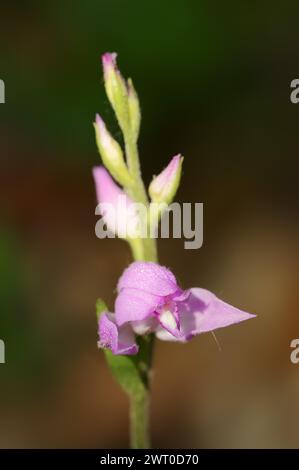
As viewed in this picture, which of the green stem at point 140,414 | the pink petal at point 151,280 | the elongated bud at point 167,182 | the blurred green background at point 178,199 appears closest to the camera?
the pink petal at point 151,280

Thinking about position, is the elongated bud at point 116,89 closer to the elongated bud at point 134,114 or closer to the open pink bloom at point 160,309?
the elongated bud at point 134,114

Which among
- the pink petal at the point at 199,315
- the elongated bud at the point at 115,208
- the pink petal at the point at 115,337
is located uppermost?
the elongated bud at the point at 115,208

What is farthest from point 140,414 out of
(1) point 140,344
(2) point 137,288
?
(2) point 137,288

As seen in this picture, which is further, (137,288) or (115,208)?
(115,208)

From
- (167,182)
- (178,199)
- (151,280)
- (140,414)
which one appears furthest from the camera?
(178,199)

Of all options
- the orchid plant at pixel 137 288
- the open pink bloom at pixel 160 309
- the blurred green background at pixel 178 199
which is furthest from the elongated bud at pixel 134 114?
the blurred green background at pixel 178 199

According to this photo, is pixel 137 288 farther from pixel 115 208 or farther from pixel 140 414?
pixel 140 414
